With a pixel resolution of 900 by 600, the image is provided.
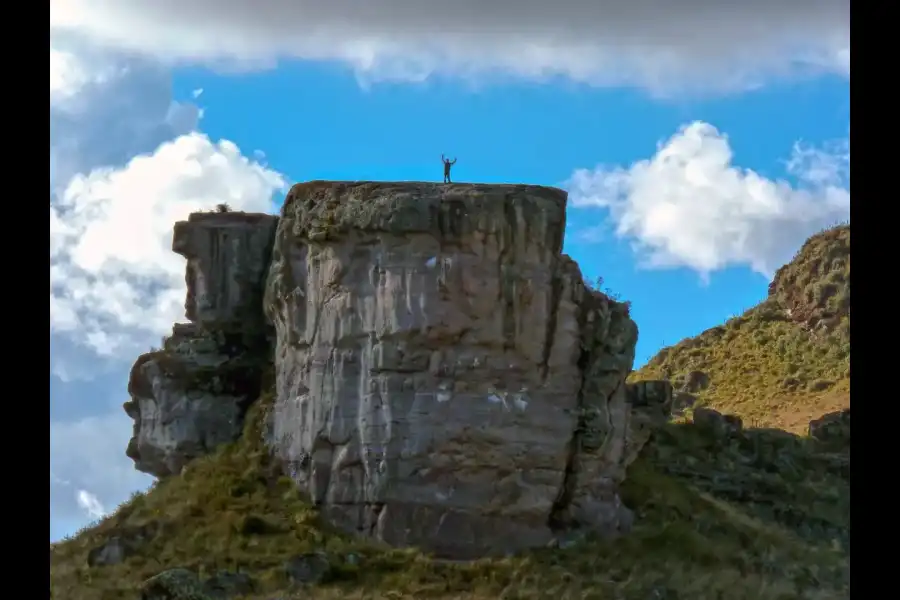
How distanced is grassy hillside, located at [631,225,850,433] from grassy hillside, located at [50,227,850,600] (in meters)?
12.8

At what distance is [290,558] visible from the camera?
21984 mm

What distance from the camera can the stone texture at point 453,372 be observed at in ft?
72.0

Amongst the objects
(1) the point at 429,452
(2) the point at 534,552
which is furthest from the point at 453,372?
(2) the point at 534,552

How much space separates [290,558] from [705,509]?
899 centimetres

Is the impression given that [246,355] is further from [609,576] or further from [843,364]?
[843,364]

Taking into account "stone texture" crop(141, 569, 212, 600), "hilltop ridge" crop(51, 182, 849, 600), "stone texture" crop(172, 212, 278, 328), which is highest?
"stone texture" crop(172, 212, 278, 328)

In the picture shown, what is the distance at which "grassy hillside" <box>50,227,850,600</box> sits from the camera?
70.4 ft

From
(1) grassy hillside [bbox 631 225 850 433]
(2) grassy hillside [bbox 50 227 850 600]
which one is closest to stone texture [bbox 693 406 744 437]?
(2) grassy hillside [bbox 50 227 850 600]

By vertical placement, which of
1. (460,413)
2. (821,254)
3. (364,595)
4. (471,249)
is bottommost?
(364,595)

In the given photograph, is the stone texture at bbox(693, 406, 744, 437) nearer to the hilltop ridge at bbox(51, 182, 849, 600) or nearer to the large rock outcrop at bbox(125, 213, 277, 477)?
the hilltop ridge at bbox(51, 182, 849, 600)

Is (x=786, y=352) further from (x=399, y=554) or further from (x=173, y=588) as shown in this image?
(x=173, y=588)

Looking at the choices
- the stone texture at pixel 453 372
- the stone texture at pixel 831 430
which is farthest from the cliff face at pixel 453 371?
the stone texture at pixel 831 430
